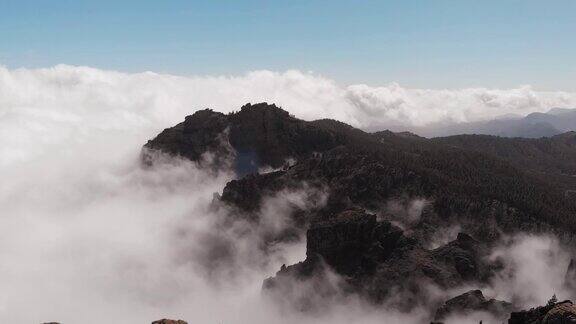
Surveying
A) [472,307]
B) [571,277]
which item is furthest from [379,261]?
[571,277]

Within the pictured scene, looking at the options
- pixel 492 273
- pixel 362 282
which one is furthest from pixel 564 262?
pixel 362 282

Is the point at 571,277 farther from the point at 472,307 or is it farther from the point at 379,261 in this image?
the point at 379,261

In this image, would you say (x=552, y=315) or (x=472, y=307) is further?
(x=472, y=307)

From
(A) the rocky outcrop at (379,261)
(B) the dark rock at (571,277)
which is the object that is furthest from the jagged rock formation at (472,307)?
(B) the dark rock at (571,277)

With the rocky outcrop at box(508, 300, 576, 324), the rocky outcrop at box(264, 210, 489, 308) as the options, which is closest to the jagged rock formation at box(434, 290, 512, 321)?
the rocky outcrop at box(264, 210, 489, 308)

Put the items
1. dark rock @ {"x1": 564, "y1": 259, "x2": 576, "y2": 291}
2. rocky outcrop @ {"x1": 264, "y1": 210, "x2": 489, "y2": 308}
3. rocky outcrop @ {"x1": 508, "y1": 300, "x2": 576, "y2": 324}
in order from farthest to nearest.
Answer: dark rock @ {"x1": 564, "y1": 259, "x2": 576, "y2": 291} → rocky outcrop @ {"x1": 264, "y1": 210, "x2": 489, "y2": 308} → rocky outcrop @ {"x1": 508, "y1": 300, "x2": 576, "y2": 324}

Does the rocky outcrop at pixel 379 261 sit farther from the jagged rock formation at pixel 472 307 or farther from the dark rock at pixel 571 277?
the dark rock at pixel 571 277

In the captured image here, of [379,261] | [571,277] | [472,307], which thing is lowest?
[571,277]

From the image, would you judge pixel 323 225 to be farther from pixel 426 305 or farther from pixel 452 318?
A: pixel 452 318

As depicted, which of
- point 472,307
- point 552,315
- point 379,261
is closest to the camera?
point 552,315

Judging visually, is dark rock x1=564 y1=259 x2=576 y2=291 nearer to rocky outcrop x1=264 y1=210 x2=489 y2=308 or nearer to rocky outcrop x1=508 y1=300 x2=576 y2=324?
rocky outcrop x1=264 y1=210 x2=489 y2=308
